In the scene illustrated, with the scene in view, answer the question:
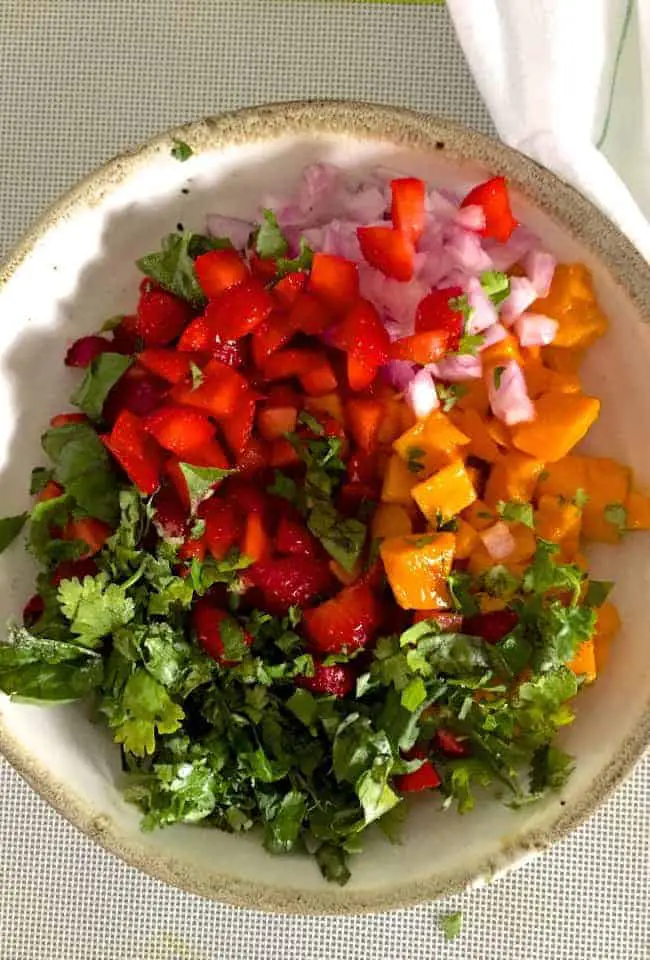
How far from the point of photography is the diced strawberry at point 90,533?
1201 millimetres

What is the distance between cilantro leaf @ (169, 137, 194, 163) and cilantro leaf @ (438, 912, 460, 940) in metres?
1.03

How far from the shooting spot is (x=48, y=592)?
1.23m

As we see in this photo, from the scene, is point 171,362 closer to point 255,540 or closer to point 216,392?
point 216,392

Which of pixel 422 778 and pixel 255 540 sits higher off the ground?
pixel 255 540

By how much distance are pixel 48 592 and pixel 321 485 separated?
0.36 m

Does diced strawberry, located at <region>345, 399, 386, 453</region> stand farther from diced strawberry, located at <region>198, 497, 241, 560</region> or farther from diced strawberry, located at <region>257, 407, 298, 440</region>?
diced strawberry, located at <region>198, 497, 241, 560</region>

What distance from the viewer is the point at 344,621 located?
1.15 m

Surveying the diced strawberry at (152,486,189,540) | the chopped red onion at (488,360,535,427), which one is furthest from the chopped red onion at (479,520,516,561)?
the diced strawberry at (152,486,189,540)

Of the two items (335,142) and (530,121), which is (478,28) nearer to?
(530,121)

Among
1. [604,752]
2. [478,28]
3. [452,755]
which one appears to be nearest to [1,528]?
[452,755]

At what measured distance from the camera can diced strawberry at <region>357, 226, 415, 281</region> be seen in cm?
115

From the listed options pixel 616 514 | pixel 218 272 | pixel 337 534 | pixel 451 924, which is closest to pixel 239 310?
pixel 218 272

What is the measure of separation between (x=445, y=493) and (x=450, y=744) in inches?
11.7

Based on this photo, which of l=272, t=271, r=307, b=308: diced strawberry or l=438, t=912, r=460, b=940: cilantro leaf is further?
l=438, t=912, r=460, b=940: cilantro leaf
